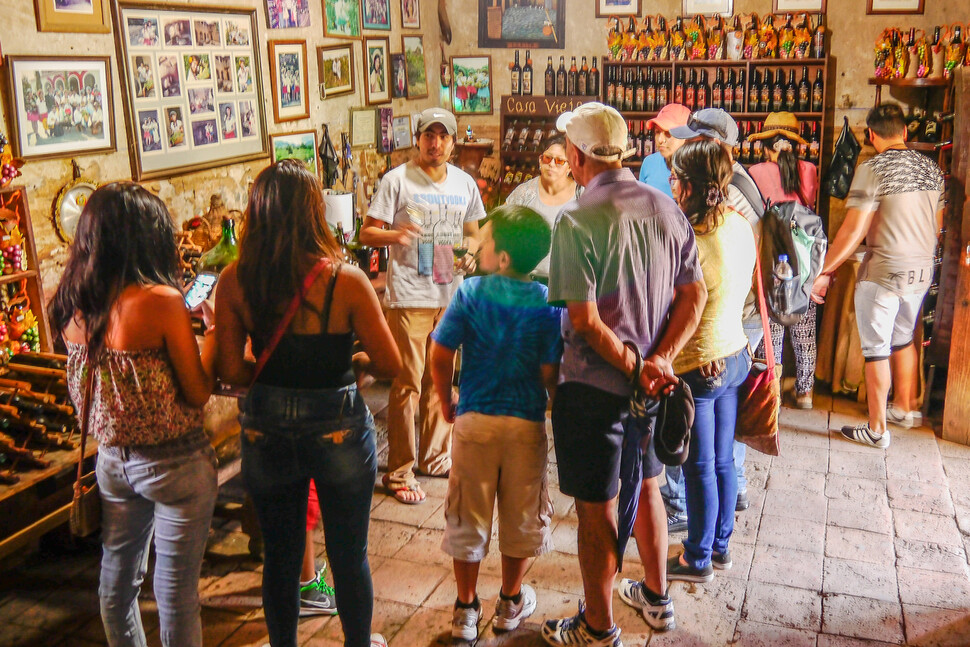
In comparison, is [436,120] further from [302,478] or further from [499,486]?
[302,478]

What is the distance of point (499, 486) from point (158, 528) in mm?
1054

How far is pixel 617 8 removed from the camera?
278 inches

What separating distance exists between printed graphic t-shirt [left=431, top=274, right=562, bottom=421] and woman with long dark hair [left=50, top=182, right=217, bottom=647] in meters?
0.78

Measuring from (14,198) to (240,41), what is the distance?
6.28 feet

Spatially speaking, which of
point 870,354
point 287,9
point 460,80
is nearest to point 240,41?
point 287,9

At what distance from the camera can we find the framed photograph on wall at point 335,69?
5.75 meters

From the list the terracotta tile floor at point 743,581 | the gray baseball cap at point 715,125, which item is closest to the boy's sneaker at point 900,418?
the terracotta tile floor at point 743,581

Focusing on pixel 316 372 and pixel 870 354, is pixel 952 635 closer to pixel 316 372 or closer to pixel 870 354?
pixel 870 354

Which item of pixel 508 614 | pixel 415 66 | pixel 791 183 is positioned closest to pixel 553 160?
pixel 791 183

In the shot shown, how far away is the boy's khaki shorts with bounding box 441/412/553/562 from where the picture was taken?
273 centimetres

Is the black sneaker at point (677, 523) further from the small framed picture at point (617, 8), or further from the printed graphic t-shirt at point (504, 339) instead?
the small framed picture at point (617, 8)

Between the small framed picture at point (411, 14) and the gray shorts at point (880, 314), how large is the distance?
3998 mm

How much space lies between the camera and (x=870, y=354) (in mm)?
4852

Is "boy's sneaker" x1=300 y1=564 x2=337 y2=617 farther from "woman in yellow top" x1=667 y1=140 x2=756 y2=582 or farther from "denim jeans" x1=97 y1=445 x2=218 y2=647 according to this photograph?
"woman in yellow top" x1=667 y1=140 x2=756 y2=582
